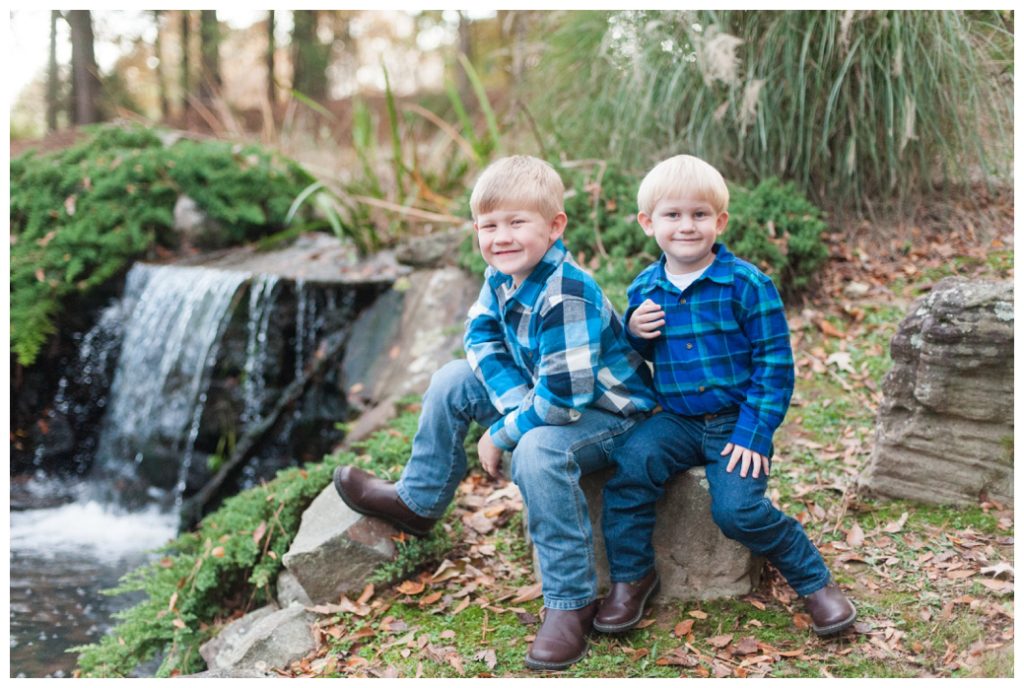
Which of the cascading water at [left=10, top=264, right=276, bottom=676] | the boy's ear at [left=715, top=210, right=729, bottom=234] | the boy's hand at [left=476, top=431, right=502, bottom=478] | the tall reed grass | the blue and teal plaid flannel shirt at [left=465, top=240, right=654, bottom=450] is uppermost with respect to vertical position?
the tall reed grass

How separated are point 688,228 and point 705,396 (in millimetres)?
505

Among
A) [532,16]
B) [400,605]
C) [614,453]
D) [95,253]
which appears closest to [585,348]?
[614,453]

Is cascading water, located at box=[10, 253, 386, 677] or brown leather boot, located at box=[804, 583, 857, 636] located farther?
cascading water, located at box=[10, 253, 386, 677]

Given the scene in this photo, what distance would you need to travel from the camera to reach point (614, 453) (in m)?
2.46

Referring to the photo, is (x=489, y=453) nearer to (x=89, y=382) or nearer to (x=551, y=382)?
(x=551, y=382)

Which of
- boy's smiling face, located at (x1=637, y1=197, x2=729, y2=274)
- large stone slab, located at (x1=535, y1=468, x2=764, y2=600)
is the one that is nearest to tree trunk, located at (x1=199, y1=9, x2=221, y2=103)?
boy's smiling face, located at (x1=637, y1=197, x2=729, y2=274)

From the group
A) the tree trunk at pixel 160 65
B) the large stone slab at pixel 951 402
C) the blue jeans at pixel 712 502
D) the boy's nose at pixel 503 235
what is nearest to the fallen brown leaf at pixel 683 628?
the blue jeans at pixel 712 502

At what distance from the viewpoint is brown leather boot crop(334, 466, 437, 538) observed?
9.28ft

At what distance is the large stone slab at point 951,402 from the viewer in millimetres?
2732

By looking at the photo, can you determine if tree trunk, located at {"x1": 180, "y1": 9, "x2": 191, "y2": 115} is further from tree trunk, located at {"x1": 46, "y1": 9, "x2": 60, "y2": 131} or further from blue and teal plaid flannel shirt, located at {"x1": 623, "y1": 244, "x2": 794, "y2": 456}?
blue and teal plaid flannel shirt, located at {"x1": 623, "y1": 244, "x2": 794, "y2": 456}

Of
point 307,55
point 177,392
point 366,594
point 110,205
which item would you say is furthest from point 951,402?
point 307,55

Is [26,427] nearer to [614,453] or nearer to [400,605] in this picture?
[400,605]

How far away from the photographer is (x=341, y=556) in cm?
291

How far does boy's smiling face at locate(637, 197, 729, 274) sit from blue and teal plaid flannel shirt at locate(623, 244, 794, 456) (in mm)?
60
